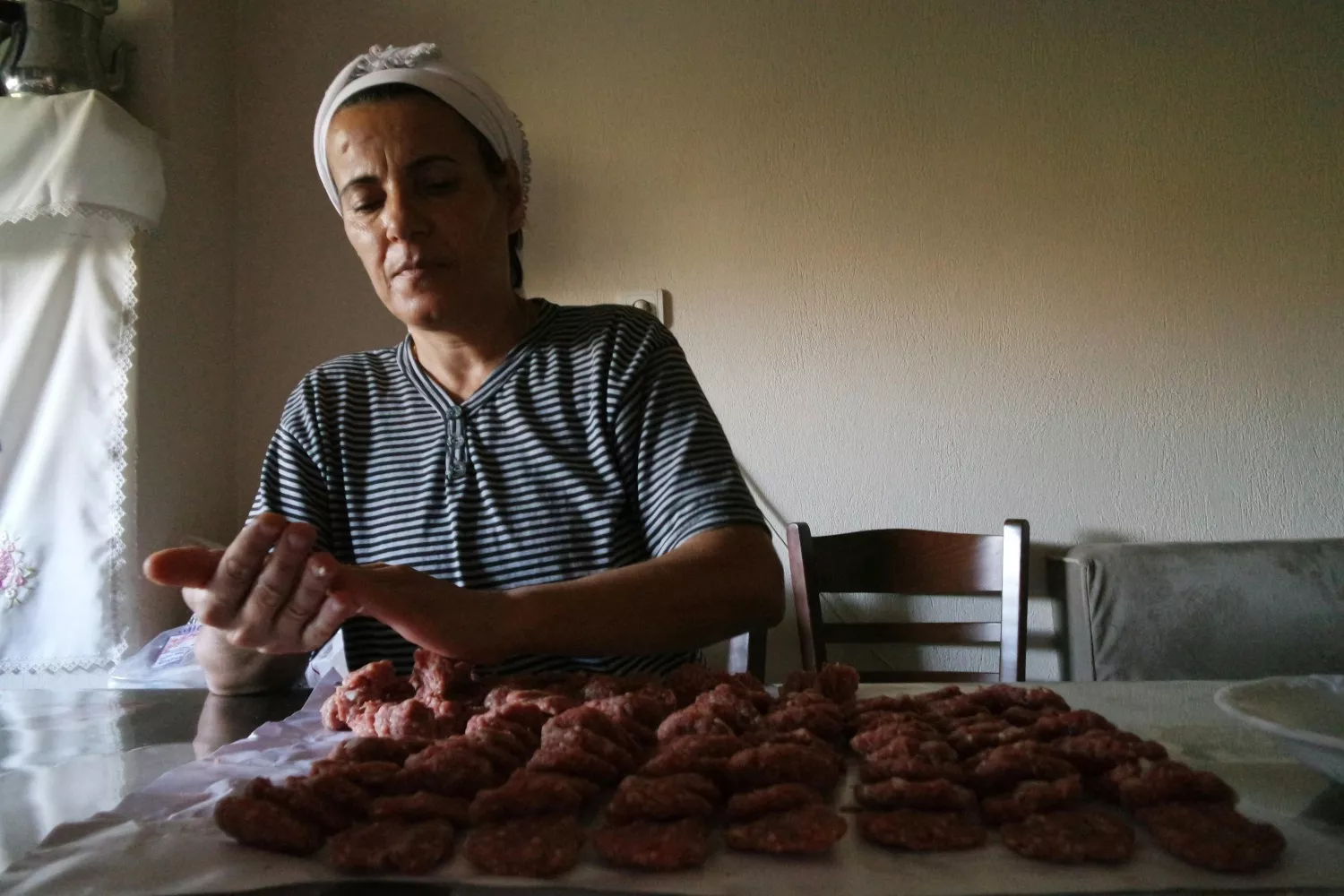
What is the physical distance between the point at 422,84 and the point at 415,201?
5.0 inches

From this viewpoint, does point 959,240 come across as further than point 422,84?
Yes

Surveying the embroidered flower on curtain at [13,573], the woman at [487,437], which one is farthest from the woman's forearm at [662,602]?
the embroidered flower on curtain at [13,573]

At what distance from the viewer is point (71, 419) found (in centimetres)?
167

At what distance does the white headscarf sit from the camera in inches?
38.3

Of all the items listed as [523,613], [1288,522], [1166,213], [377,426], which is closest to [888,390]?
[1166,213]

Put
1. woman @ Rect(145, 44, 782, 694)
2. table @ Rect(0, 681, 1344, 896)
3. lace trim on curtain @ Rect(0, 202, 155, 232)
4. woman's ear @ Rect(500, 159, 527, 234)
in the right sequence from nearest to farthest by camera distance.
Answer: table @ Rect(0, 681, 1344, 896)
woman @ Rect(145, 44, 782, 694)
woman's ear @ Rect(500, 159, 527, 234)
lace trim on curtain @ Rect(0, 202, 155, 232)

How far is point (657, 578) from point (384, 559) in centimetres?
41

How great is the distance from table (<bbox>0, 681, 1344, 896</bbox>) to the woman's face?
1.51ft

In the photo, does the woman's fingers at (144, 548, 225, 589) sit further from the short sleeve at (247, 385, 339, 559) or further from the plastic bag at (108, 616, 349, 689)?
the plastic bag at (108, 616, 349, 689)

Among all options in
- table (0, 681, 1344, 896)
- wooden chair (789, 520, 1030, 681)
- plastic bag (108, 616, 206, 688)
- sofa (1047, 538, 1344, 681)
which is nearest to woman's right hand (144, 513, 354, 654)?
table (0, 681, 1344, 896)

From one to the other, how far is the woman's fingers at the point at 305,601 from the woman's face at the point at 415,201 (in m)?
0.39

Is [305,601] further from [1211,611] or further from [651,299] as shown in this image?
[1211,611]

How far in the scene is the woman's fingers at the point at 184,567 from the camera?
0.65 m

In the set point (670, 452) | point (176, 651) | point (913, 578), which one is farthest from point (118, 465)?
point (913, 578)
